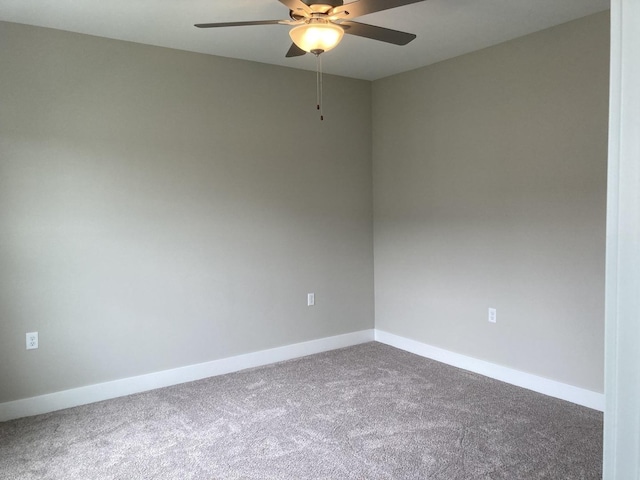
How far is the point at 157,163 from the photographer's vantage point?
359cm

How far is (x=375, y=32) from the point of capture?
8.33 feet

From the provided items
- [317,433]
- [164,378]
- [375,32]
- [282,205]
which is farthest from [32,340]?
[375,32]

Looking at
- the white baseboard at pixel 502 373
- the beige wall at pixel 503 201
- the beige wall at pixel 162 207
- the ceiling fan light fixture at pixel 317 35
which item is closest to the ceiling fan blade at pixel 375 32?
the ceiling fan light fixture at pixel 317 35

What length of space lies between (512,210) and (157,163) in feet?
8.69

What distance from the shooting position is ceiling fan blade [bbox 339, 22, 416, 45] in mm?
2459

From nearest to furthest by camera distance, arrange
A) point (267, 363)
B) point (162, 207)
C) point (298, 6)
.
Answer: point (298, 6) < point (162, 207) < point (267, 363)

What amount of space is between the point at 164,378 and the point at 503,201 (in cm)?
288

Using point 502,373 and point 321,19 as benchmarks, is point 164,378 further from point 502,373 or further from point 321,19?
point 321,19

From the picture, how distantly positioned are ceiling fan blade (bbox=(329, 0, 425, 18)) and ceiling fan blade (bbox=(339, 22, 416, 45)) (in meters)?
0.09

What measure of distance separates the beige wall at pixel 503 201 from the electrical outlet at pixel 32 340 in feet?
9.61

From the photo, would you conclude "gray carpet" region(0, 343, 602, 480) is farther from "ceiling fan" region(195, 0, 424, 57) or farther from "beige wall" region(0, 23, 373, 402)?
"ceiling fan" region(195, 0, 424, 57)

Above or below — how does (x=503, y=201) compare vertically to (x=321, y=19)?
below

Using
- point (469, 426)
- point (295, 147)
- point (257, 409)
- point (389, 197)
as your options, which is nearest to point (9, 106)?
point (295, 147)

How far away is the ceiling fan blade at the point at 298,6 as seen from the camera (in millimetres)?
2180
